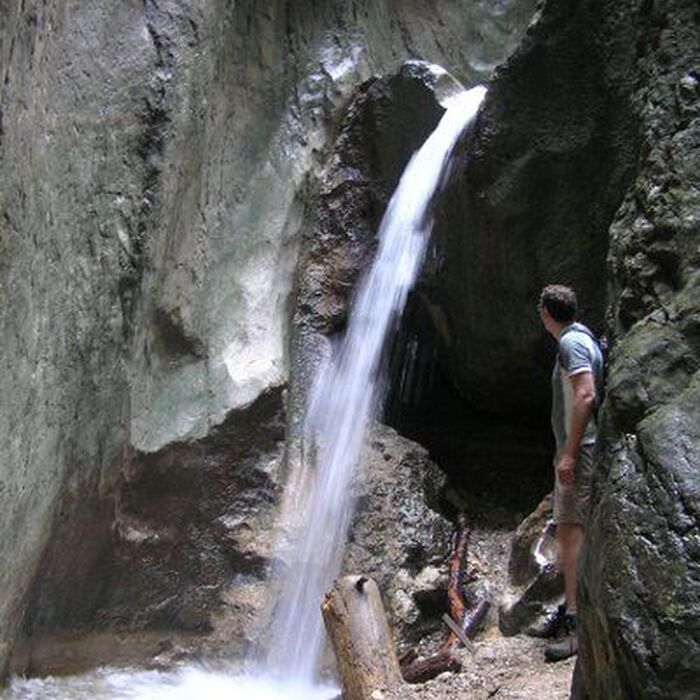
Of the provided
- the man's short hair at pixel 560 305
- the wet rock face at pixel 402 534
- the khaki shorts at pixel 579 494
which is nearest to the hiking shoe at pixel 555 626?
the khaki shorts at pixel 579 494

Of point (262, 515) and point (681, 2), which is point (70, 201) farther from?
point (681, 2)

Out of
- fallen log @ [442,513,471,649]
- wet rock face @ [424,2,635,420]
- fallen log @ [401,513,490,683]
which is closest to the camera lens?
fallen log @ [401,513,490,683]

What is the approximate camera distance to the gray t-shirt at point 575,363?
495 centimetres

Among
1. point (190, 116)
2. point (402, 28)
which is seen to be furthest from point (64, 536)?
point (402, 28)

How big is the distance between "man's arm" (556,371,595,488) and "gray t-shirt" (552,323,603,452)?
0.12ft

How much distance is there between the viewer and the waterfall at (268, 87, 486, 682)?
713 cm

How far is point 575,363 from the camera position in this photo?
493 centimetres

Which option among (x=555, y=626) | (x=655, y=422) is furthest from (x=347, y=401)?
(x=655, y=422)

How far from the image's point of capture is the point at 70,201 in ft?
21.0

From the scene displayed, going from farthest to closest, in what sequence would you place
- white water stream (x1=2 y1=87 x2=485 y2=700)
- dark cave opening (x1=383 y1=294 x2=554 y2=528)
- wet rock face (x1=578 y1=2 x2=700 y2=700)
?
dark cave opening (x1=383 y1=294 x2=554 y2=528) < white water stream (x1=2 y1=87 x2=485 y2=700) < wet rock face (x1=578 y1=2 x2=700 y2=700)

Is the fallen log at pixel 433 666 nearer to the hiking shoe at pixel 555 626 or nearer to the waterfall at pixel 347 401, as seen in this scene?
the hiking shoe at pixel 555 626

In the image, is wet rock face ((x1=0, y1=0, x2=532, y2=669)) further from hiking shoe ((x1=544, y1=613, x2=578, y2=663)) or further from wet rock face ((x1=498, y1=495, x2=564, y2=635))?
hiking shoe ((x1=544, y1=613, x2=578, y2=663))

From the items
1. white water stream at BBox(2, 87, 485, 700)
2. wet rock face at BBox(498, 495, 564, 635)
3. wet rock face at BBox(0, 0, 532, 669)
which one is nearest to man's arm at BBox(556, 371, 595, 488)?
wet rock face at BBox(498, 495, 564, 635)

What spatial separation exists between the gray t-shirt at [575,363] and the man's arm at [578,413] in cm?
4
